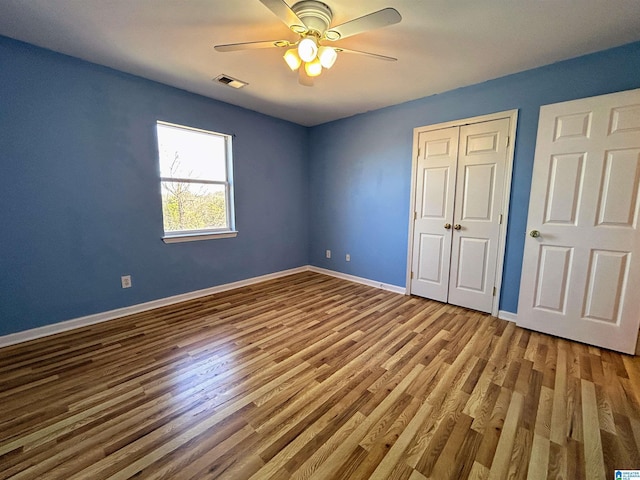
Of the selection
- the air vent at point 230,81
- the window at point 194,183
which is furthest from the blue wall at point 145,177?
the air vent at point 230,81

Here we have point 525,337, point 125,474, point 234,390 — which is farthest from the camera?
point 525,337

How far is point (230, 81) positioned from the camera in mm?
2824

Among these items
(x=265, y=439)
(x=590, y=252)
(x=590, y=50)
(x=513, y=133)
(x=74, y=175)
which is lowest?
(x=265, y=439)

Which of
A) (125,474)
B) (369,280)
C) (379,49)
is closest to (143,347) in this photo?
(125,474)

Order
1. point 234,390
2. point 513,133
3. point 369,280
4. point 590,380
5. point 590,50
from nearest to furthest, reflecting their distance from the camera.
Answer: point 234,390 → point 590,380 → point 590,50 → point 513,133 → point 369,280

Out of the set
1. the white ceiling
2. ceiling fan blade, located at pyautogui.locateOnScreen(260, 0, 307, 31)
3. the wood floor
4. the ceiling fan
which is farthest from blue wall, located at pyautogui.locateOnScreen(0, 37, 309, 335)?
ceiling fan blade, located at pyautogui.locateOnScreen(260, 0, 307, 31)

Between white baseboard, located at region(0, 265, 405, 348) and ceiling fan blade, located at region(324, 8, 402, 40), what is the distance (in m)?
2.94

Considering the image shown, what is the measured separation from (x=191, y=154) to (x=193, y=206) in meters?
0.65

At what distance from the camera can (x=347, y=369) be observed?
1.95 meters

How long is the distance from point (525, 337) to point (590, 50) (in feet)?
8.33

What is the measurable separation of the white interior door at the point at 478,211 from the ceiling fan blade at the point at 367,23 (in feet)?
6.18

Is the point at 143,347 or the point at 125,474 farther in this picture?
the point at 143,347

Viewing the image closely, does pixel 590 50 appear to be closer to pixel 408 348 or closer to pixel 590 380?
pixel 590 380

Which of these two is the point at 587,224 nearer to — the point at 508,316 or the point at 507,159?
→ the point at 507,159
